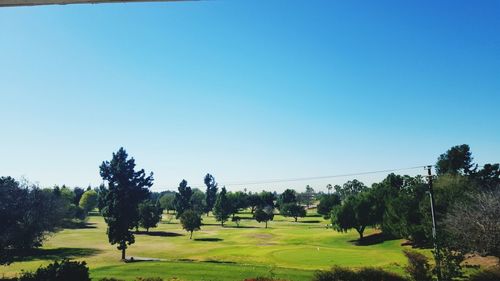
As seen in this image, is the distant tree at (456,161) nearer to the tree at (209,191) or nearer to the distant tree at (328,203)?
the distant tree at (328,203)

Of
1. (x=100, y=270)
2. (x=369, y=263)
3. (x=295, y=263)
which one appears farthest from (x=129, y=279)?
(x=369, y=263)

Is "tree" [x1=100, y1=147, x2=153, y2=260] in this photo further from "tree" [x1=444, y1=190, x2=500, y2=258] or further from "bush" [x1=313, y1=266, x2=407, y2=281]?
"tree" [x1=444, y1=190, x2=500, y2=258]

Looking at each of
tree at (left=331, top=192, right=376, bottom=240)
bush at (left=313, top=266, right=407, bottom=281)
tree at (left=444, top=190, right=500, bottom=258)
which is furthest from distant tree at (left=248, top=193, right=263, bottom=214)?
bush at (left=313, top=266, right=407, bottom=281)

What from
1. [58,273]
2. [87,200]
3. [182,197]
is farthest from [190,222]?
[87,200]

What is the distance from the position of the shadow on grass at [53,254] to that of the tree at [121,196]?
7.37m

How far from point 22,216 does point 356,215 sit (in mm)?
66536

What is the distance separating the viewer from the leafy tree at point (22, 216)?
59219mm

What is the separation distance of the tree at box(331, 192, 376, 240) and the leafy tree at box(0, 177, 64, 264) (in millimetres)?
61832

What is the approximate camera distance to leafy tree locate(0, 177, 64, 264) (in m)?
59.2

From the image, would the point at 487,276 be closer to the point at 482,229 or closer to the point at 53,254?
the point at 482,229

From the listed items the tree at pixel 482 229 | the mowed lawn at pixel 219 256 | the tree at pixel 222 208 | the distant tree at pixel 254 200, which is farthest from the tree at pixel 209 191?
the tree at pixel 482 229

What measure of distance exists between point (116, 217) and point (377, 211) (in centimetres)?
5708

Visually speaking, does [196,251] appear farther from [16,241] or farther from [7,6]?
[7,6]

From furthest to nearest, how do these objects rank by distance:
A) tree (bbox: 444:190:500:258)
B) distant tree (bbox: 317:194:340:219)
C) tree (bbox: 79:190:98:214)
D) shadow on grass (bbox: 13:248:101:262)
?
1. tree (bbox: 79:190:98:214)
2. distant tree (bbox: 317:194:340:219)
3. shadow on grass (bbox: 13:248:101:262)
4. tree (bbox: 444:190:500:258)
